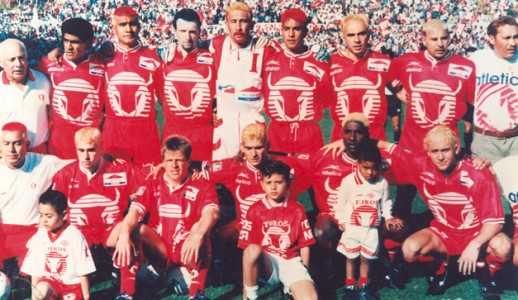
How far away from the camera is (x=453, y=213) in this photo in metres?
3.94

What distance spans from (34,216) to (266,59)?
2.55 meters

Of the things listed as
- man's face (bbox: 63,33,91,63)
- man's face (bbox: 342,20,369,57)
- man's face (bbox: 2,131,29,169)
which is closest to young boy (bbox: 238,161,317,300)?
man's face (bbox: 342,20,369,57)

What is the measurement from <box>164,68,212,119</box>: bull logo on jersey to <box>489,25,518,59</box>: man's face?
278cm

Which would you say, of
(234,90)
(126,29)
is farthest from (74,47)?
(234,90)

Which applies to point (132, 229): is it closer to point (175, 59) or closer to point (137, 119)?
point (137, 119)

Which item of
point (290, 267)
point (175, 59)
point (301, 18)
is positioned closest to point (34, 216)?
point (175, 59)

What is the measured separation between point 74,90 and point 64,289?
78.6 inches

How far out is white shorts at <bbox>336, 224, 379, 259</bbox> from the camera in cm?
369

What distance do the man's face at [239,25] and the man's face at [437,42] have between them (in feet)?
5.59

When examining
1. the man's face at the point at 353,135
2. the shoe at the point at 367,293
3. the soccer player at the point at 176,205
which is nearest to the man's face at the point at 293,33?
the man's face at the point at 353,135

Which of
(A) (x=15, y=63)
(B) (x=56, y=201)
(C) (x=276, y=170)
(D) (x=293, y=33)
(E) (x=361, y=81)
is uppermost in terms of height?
(D) (x=293, y=33)

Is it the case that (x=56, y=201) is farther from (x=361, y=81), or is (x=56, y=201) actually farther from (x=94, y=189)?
(x=361, y=81)

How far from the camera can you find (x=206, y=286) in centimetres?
399

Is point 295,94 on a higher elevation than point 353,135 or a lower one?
higher
